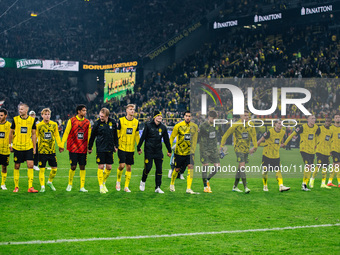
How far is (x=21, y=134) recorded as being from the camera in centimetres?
1131

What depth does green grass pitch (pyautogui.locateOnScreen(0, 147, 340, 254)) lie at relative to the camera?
6.73m

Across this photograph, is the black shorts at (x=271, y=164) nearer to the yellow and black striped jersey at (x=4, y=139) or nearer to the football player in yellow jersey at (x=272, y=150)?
the football player in yellow jersey at (x=272, y=150)

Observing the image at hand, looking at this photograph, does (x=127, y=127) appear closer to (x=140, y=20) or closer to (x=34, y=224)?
(x=34, y=224)

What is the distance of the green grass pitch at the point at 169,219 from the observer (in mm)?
6734

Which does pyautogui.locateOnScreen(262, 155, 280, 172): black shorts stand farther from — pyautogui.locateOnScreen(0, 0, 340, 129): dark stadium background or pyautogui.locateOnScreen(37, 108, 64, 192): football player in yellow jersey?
pyautogui.locateOnScreen(0, 0, 340, 129): dark stadium background

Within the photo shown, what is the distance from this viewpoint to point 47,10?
190ft

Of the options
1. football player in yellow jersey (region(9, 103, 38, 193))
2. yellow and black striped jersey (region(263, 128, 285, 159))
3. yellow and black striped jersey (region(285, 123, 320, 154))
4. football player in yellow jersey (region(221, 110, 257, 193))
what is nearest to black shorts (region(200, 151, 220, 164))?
football player in yellow jersey (region(221, 110, 257, 193))

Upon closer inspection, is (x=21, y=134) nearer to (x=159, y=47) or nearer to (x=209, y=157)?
(x=209, y=157)

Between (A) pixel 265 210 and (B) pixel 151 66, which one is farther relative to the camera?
(B) pixel 151 66

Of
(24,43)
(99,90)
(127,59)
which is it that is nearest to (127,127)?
(127,59)

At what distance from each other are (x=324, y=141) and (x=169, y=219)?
6.82 metres

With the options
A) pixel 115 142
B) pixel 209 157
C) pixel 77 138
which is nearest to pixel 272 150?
pixel 209 157

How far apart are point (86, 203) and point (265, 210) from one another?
3998mm

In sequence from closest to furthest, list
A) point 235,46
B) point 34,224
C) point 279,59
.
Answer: point 34,224, point 279,59, point 235,46
